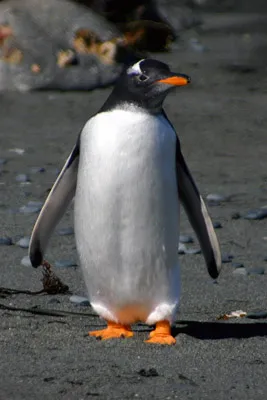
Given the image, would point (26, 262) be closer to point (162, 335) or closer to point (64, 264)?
point (64, 264)

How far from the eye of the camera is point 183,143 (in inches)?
393

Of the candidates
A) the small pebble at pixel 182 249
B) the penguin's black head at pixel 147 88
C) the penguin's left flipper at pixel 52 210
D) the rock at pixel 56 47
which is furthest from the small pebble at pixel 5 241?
the rock at pixel 56 47

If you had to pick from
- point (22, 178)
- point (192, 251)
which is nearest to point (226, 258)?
A: point (192, 251)

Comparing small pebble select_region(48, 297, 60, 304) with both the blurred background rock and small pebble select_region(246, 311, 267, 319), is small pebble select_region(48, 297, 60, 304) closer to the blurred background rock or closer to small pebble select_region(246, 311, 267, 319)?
small pebble select_region(246, 311, 267, 319)

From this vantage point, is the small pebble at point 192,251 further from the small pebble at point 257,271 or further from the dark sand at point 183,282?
the small pebble at point 257,271

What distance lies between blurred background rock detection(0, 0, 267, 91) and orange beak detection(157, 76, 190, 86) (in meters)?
5.11

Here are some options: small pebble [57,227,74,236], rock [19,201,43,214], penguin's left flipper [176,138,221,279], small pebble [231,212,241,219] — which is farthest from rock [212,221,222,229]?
penguin's left flipper [176,138,221,279]

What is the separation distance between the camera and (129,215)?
4934mm

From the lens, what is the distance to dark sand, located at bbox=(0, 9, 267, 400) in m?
4.43

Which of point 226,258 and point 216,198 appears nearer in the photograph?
point 226,258

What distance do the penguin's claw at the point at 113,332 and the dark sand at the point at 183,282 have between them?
0.21 ft

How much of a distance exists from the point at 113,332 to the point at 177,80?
1.16 m

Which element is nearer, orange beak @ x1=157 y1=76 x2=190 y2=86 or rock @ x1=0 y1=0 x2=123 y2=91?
orange beak @ x1=157 y1=76 x2=190 y2=86

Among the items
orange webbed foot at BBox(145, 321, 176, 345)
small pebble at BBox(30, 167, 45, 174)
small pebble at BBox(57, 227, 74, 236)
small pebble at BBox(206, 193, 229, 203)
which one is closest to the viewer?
orange webbed foot at BBox(145, 321, 176, 345)
